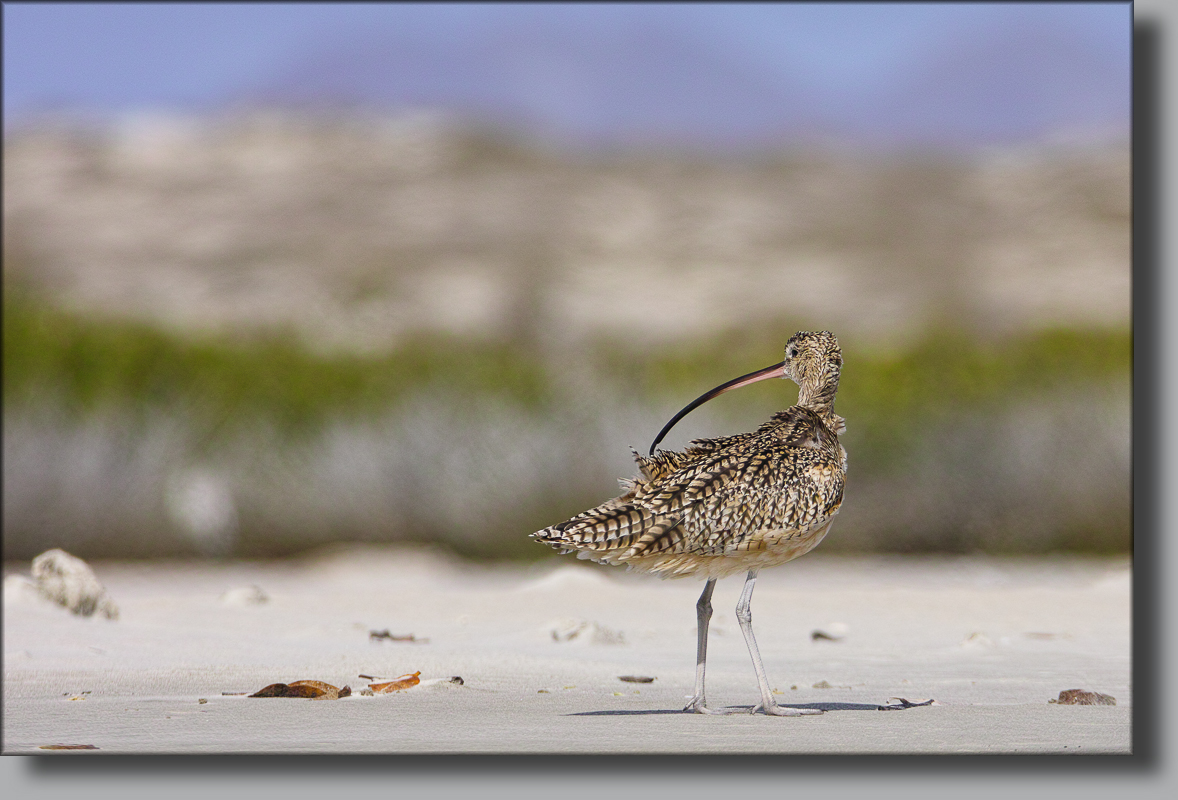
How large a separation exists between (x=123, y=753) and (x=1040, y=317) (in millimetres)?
22739

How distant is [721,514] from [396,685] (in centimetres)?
143

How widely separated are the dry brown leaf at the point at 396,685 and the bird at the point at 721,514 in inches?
37.4

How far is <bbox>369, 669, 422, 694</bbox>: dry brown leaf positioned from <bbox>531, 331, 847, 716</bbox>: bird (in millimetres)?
949

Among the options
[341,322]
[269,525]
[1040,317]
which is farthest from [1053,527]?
[1040,317]

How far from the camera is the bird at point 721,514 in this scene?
152 inches

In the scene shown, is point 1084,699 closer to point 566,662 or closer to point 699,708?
point 699,708

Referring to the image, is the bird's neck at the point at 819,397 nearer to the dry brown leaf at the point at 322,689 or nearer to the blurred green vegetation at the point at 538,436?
the dry brown leaf at the point at 322,689

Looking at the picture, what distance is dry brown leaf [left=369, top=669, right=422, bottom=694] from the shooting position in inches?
179

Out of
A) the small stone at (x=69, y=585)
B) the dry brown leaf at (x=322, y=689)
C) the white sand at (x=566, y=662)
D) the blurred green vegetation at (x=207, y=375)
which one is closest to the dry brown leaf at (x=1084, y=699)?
the white sand at (x=566, y=662)

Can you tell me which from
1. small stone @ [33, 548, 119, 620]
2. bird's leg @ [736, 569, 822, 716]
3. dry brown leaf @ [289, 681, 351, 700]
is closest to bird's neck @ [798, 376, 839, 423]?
bird's leg @ [736, 569, 822, 716]

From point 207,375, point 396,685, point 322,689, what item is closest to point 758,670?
point 396,685

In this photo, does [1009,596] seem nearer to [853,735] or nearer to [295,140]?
[853,735]

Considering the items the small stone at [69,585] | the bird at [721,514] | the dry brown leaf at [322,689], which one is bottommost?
the dry brown leaf at [322,689]

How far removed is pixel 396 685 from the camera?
15.1 feet
